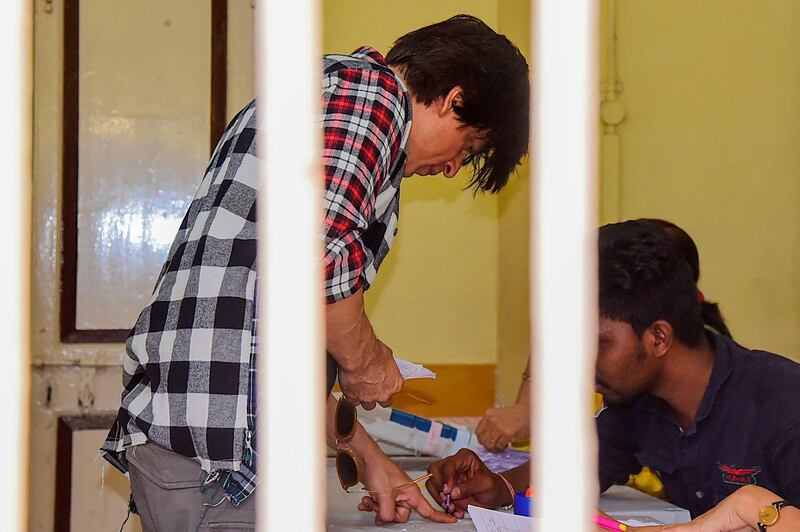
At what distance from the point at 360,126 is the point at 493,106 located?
0.26 meters

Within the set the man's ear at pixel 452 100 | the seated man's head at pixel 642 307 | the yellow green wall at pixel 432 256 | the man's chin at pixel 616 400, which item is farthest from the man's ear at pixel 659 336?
the yellow green wall at pixel 432 256

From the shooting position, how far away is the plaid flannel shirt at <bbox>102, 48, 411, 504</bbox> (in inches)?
50.1

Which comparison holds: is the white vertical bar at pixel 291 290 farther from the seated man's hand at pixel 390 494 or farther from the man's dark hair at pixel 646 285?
the man's dark hair at pixel 646 285

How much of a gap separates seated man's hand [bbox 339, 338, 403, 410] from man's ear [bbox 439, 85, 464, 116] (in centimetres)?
33

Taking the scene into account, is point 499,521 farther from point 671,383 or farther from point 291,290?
point 291,290

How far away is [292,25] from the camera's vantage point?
71 centimetres

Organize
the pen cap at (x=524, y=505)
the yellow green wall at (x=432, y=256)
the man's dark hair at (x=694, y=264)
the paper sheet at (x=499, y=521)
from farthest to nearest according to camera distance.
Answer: the yellow green wall at (x=432, y=256) → the man's dark hair at (x=694, y=264) → the pen cap at (x=524, y=505) → the paper sheet at (x=499, y=521)

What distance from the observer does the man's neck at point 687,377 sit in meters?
→ 1.82

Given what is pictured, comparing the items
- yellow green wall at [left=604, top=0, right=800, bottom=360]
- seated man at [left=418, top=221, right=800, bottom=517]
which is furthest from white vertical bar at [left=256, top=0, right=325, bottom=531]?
yellow green wall at [left=604, top=0, right=800, bottom=360]

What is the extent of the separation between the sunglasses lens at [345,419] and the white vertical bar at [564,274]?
80 cm

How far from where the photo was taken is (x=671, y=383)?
185 centimetres

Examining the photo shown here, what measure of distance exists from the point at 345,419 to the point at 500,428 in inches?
30.4

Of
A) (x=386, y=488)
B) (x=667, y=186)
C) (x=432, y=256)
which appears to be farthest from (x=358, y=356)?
(x=667, y=186)

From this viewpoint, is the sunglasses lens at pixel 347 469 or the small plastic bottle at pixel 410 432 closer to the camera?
the sunglasses lens at pixel 347 469
